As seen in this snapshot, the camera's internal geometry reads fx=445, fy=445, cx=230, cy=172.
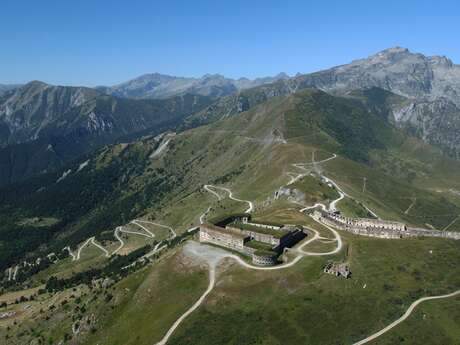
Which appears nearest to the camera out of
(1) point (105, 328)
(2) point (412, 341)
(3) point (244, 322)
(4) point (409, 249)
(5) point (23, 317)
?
(2) point (412, 341)

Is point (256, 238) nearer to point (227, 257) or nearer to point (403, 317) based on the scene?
point (227, 257)

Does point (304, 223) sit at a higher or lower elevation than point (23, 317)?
higher

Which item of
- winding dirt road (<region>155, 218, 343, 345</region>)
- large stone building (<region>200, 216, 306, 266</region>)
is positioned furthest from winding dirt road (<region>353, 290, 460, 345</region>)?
large stone building (<region>200, 216, 306, 266</region>)

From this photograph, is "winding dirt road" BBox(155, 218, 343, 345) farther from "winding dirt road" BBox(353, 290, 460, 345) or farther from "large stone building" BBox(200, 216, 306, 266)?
"winding dirt road" BBox(353, 290, 460, 345)

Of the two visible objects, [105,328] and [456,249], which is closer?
[105,328]

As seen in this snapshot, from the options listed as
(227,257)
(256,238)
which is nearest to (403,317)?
(227,257)

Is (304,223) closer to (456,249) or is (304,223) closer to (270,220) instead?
(270,220)

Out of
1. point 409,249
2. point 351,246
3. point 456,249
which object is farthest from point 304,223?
point 456,249

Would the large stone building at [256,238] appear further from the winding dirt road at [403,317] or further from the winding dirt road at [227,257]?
the winding dirt road at [403,317]
